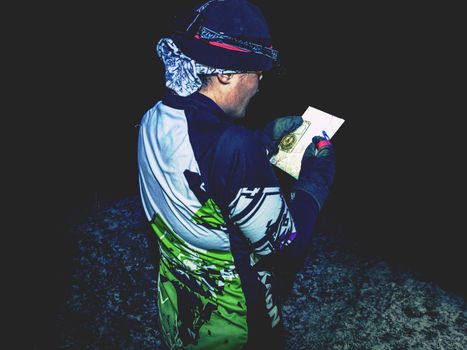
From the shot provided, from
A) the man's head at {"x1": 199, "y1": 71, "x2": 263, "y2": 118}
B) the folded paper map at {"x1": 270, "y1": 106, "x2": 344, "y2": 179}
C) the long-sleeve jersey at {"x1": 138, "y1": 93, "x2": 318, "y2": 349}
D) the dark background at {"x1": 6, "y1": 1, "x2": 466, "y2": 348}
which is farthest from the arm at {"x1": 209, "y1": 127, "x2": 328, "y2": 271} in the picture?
the dark background at {"x1": 6, "y1": 1, "x2": 466, "y2": 348}

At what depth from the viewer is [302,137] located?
1518 mm

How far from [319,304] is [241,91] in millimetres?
1644

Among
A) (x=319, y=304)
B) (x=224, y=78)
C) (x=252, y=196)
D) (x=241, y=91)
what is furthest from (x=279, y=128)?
(x=319, y=304)

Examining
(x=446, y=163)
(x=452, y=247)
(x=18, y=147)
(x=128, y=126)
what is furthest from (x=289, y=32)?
(x=18, y=147)

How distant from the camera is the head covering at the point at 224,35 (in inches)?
37.5

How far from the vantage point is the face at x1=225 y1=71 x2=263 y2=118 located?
1040 mm

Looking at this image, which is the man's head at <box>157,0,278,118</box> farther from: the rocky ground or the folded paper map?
the rocky ground

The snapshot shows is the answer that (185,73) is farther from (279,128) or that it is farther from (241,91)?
(279,128)

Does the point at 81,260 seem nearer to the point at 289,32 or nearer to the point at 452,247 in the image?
the point at 289,32

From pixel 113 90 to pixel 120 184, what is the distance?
1.10 metres

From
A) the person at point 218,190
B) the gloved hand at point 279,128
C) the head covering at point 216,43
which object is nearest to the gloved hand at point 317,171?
the person at point 218,190

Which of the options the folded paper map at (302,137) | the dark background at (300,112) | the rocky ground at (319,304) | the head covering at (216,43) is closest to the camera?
the head covering at (216,43)

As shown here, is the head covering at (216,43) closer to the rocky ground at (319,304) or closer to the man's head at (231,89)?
the man's head at (231,89)

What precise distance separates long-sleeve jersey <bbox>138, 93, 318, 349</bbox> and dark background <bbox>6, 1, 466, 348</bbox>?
2.03 feet
